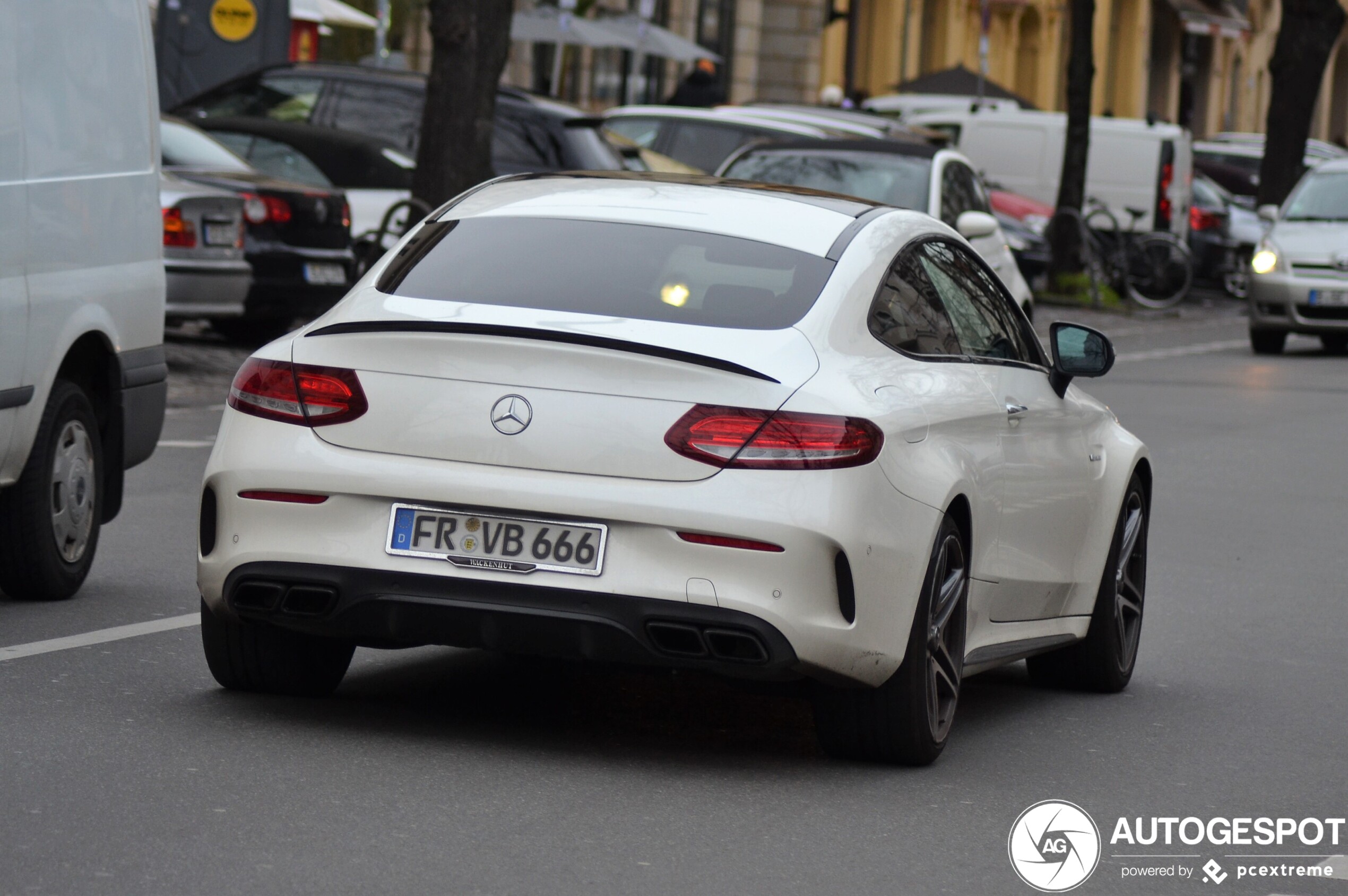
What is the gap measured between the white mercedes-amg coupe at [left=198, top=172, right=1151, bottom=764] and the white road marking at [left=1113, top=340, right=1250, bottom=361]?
15665 millimetres

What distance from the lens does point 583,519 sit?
Result: 5637 millimetres

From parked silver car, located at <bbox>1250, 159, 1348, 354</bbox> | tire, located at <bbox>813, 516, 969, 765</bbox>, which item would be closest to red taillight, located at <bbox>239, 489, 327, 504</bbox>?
tire, located at <bbox>813, 516, 969, 765</bbox>

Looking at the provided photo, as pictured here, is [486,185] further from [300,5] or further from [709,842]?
[300,5]

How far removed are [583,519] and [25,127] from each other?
2690 mm

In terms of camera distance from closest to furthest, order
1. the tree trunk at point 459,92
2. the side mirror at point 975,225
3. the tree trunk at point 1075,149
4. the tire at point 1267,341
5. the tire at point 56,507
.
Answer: the tire at point 56,507 < the side mirror at point 975,225 < the tree trunk at point 459,92 < the tire at point 1267,341 < the tree trunk at point 1075,149

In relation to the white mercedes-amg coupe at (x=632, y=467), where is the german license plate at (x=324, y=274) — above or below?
below

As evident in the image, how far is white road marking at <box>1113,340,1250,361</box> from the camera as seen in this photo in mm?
22781

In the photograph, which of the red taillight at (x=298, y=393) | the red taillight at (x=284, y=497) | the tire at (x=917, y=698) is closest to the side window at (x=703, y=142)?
the tire at (x=917, y=698)

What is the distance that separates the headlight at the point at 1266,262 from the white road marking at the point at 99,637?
1752cm

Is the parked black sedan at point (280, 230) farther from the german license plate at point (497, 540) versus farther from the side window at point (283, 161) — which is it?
the german license plate at point (497, 540)

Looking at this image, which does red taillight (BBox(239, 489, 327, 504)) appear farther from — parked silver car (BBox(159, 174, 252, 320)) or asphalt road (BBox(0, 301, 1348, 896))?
parked silver car (BBox(159, 174, 252, 320))

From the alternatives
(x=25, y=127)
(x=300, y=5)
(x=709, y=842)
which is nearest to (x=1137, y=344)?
(x=300, y=5)

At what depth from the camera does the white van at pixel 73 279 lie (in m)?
7.42

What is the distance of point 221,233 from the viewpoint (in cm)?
1505
